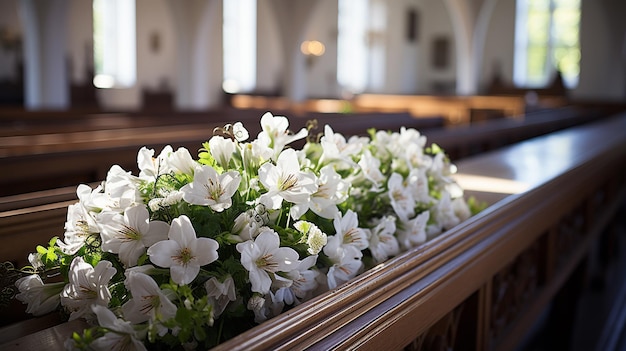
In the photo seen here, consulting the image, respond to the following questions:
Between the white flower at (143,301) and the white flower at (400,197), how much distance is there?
2.27 feet

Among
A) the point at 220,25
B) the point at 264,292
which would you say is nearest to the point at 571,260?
the point at 264,292

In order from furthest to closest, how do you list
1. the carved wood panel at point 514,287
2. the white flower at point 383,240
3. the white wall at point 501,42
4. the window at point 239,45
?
1. the white wall at point 501,42
2. the window at point 239,45
3. the carved wood panel at point 514,287
4. the white flower at point 383,240

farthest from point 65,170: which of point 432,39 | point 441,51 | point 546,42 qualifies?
point 432,39

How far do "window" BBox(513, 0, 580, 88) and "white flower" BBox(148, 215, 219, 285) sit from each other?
2134cm

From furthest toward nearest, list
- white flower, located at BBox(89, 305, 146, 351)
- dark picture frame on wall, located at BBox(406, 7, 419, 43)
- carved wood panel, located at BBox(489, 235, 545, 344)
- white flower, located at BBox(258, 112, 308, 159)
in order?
dark picture frame on wall, located at BBox(406, 7, 419, 43) < carved wood panel, located at BBox(489, 235, 545, 344) < white flower, located at BBox(258, 112, 308, 159) < white flower, located at BBox(89, 305, 146, 351)

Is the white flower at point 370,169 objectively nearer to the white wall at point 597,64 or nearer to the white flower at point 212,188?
the white flower at point 212,188

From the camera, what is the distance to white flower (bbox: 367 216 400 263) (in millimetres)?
1372

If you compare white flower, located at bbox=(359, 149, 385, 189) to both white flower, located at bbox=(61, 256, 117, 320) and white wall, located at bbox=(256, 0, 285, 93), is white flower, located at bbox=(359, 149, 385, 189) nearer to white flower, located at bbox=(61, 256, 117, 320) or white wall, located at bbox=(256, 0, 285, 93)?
white flower, located at bbox=(61, 256, 117, 320)

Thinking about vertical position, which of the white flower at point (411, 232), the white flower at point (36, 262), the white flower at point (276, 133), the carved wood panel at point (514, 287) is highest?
the white flower at point (276, 133)

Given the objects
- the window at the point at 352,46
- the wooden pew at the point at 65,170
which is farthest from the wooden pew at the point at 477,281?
the window at the point at 352,46

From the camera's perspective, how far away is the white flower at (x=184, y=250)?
96 centimetres

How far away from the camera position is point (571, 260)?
288 centimetres

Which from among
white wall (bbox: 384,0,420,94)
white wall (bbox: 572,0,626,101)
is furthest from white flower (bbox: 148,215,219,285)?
white wall (bbox: 384,0,420,94)

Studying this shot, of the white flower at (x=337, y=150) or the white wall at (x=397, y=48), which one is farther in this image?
→ the white wall at (x=397, y=48)
